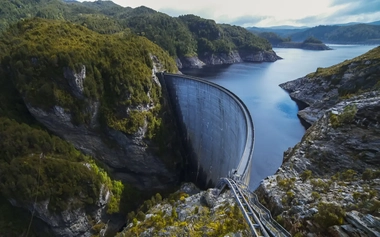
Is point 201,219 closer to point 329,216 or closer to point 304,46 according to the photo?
point 329,216

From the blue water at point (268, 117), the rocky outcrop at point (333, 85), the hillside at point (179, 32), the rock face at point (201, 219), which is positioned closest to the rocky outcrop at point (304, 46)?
the hillside at point (179, 32)

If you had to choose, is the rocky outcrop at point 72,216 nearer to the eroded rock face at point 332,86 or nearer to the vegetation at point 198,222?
the vegetation at point 198,222

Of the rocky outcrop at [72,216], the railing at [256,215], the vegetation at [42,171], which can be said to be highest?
the railing at [256,215]

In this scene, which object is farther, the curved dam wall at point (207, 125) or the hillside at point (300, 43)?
the hillside at point (300, 43)

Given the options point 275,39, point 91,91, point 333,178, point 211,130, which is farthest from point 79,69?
point 275,39

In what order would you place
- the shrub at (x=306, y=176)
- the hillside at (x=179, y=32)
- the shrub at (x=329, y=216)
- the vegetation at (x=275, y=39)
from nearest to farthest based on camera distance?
the shrub at (x=329, y=216) → the shrub at (x=306, y=176) → the hillside at (x=179, y=32) → the vegetation at (x=275, y=39)

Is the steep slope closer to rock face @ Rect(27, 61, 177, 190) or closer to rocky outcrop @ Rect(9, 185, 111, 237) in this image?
rock face @ Rect(27, 61, 177, 190)
